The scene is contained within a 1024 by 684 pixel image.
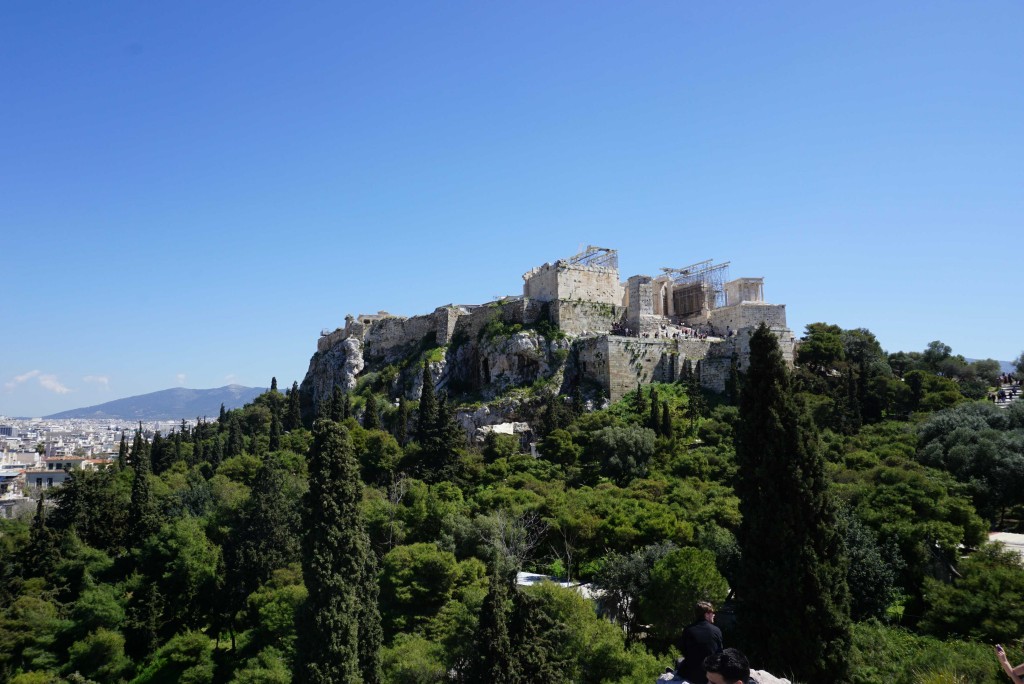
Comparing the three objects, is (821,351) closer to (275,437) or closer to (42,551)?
(275,437)

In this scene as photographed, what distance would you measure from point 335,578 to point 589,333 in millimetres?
29861

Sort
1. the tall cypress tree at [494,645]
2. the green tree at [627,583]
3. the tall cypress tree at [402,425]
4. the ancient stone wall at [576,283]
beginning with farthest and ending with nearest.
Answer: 1. the ancient stone wall at [576,283]
2. the tall cypress tree at [402,425]
3. the green tree at [627,583]
4. the tall cypress tree at [494,645]

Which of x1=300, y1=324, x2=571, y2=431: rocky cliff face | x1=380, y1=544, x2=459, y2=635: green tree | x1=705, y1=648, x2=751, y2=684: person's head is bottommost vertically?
x1=380, y1=544, x2=459, y2=635: green tree

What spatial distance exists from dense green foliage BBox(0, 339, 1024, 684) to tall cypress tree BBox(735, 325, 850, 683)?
41 millimetres

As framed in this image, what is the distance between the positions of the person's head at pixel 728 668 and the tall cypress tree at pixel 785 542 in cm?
817

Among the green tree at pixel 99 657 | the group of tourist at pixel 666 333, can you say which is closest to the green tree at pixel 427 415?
the group of tourist at pixel 666 333

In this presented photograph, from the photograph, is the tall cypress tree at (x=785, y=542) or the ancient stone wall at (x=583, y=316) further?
the ancient stone wall at (x=583, y=316)

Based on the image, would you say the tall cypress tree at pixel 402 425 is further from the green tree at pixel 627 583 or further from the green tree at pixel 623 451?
the green tree at pixel 627 583

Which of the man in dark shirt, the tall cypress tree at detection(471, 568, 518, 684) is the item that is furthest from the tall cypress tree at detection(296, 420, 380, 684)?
the man in dark shirt

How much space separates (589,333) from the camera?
45.2m

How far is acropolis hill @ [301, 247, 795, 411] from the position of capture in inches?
1681

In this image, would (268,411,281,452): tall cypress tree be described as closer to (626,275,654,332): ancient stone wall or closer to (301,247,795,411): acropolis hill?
(301,247,795,411): acropolis hill

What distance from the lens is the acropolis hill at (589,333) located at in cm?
4269

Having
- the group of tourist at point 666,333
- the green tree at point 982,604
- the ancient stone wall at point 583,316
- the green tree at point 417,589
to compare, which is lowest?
the green tree at point 417,589
